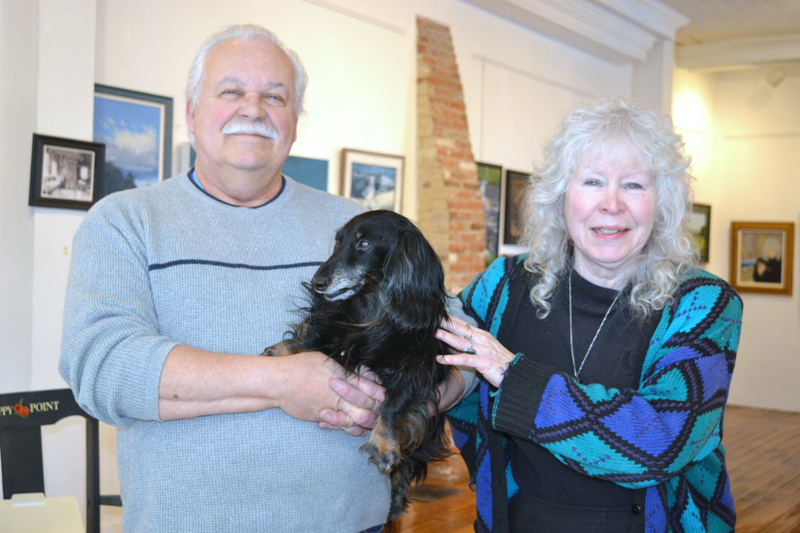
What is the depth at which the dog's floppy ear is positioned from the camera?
5.40 feet

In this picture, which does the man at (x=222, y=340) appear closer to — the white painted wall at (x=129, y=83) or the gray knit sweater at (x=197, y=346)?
the gray knit sweater at (x=197, y=346)

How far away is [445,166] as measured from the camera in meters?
5.55

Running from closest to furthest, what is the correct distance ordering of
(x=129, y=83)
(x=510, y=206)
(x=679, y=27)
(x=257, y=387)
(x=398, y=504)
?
(x=257, y=387), (x=398, y=504), (x=129, y=83), (x=510, y=206), (x=679, y=27)

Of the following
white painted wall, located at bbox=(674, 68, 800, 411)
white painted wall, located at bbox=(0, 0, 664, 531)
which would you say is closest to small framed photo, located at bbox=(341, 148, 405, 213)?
white painted wall, located at bbox=(0, 0, 664, 531)

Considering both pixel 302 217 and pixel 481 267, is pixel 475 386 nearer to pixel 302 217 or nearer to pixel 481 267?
pixel 302 217

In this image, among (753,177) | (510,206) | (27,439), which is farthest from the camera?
(753,177)

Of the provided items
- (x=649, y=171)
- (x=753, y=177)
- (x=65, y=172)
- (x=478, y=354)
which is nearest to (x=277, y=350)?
(x=478, y=354)

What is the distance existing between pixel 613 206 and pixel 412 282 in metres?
0.53

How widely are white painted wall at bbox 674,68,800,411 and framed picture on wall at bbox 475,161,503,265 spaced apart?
3.88 metres

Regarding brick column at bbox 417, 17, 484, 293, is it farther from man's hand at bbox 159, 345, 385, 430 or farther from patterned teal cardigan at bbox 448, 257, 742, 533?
man's hand at bbox 159, 345, 385, 430

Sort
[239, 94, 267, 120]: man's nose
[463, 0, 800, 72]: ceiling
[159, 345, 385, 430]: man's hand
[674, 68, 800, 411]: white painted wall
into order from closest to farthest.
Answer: [159, 345, 385, 430]: man's hand < [239, 94, 267, 120]: man's nose < [463, 0, 800, 72]: ceiling < [674, 68, 800, 411]: white painted wall

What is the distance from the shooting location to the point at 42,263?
340 centimetres

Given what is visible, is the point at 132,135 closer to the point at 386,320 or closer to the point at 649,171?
the point at 386,320

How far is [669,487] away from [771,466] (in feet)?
17.0
